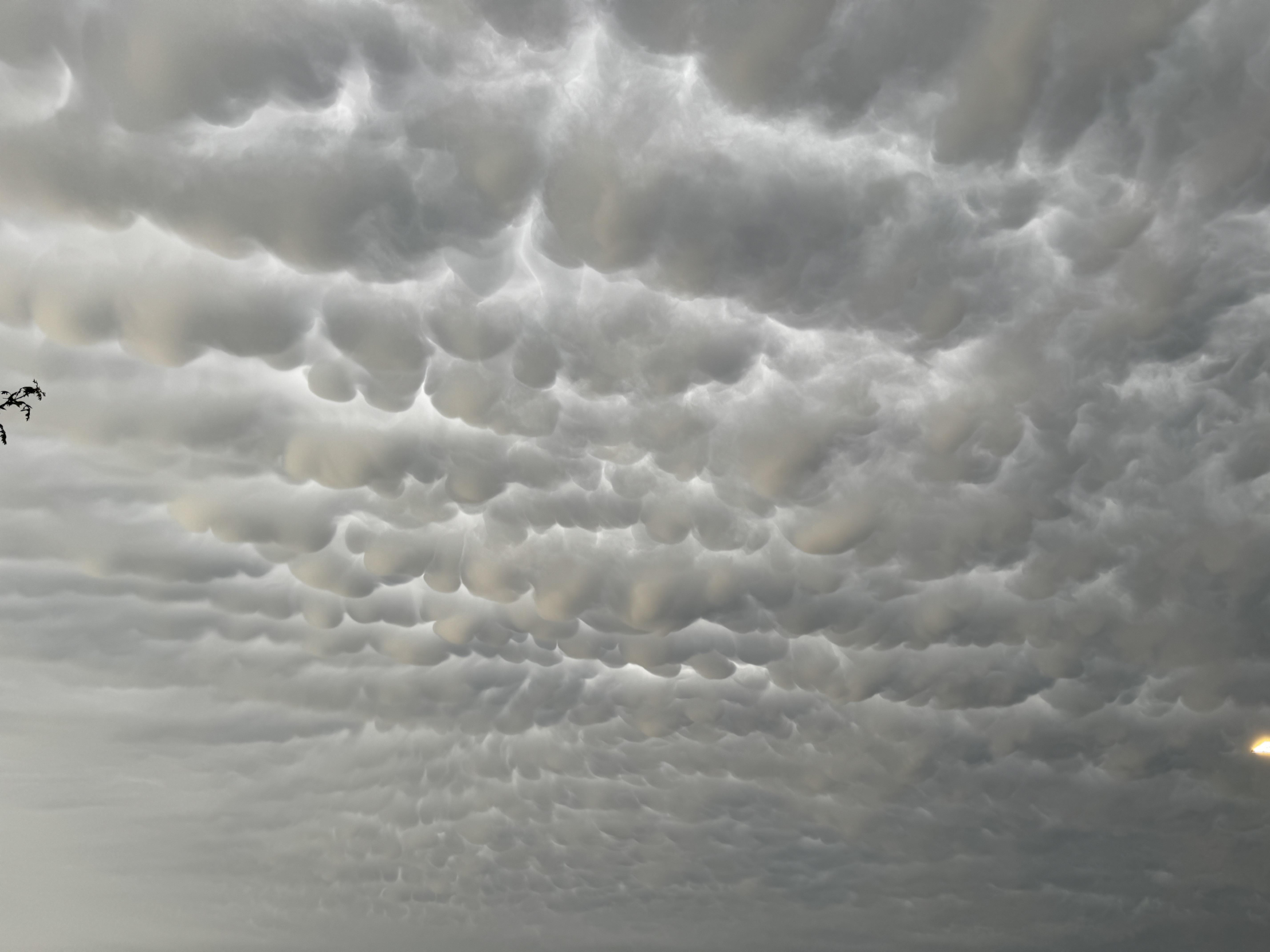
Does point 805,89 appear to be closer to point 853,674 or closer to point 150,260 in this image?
point 150,260

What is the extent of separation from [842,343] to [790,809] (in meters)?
29.4

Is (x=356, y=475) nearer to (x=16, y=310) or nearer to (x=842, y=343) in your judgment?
(x=16, y=310)

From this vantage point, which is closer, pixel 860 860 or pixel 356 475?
pixel 356 475

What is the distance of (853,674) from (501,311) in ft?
49.7

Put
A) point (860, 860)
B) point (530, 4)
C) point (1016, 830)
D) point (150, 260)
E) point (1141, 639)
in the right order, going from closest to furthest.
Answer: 1. point (530, 4)
2. point (150, 260)
3. point (1141, 639)
4. point (1016, 830)
5. point (860, 860)

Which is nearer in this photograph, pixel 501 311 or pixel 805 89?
pixel 805 89

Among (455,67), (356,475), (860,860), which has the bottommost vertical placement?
(860,860)

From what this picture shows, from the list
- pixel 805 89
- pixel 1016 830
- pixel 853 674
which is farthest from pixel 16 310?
pixel 1016 830

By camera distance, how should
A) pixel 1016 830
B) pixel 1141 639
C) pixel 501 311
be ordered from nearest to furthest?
pixel 501 311 → pixel 1141 639 → pixel 1016 830

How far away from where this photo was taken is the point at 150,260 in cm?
1370

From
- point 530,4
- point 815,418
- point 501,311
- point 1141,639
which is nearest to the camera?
point 530,4

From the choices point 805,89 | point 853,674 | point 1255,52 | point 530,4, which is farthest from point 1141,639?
point 530,4

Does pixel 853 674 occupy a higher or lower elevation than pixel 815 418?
lower

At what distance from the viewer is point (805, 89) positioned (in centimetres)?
1137
